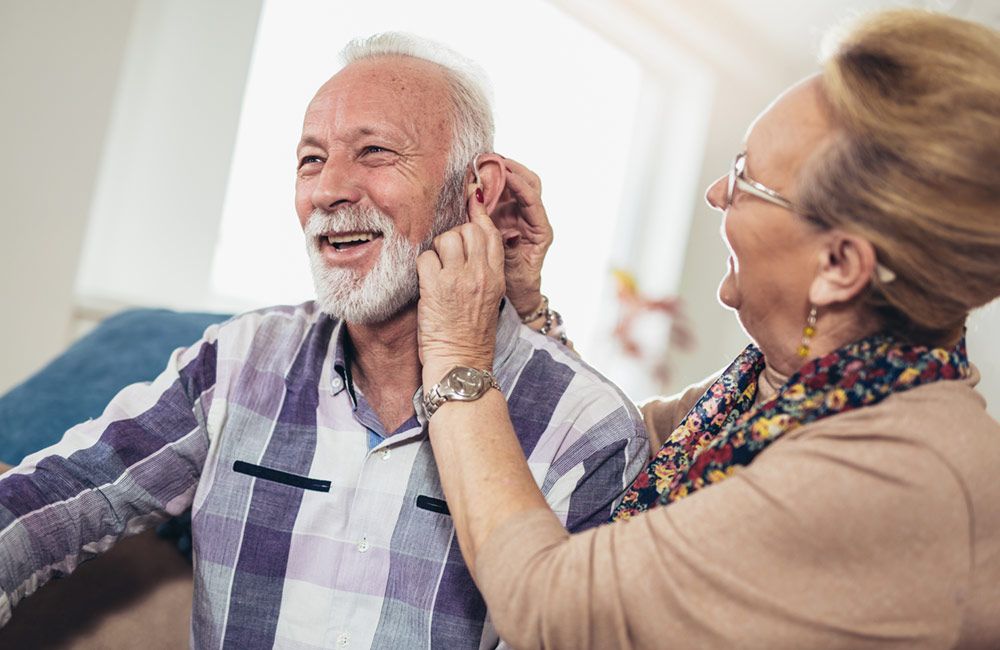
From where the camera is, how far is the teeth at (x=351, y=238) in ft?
5.03

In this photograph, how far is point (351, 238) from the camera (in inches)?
60.5

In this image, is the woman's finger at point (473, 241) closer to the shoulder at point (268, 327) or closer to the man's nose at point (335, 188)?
the man's nose at point (335, 188)

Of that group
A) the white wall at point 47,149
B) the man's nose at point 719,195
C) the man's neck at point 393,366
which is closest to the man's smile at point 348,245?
the man's neck at point 393,366

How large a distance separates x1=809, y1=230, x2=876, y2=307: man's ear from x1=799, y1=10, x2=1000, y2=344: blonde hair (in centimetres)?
1

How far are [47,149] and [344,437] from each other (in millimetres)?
1808

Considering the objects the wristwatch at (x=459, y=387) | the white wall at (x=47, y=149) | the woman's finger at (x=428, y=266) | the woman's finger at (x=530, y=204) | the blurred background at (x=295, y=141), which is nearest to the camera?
the wristwatch at (x=459, y=387)

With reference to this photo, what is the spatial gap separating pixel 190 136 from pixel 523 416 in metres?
2.29

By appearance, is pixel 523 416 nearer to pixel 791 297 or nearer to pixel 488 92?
pixel 791 297

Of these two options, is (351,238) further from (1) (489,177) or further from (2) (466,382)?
(2) (466,382)

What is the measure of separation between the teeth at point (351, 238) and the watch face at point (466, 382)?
388 mm

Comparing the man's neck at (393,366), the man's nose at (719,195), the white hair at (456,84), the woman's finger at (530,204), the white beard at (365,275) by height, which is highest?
the white hair at (456,84)

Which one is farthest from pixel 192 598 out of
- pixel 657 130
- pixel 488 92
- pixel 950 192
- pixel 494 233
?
pixel 657 130

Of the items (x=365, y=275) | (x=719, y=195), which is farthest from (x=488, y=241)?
(x=719, y=195)

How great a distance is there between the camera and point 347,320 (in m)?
1.52
